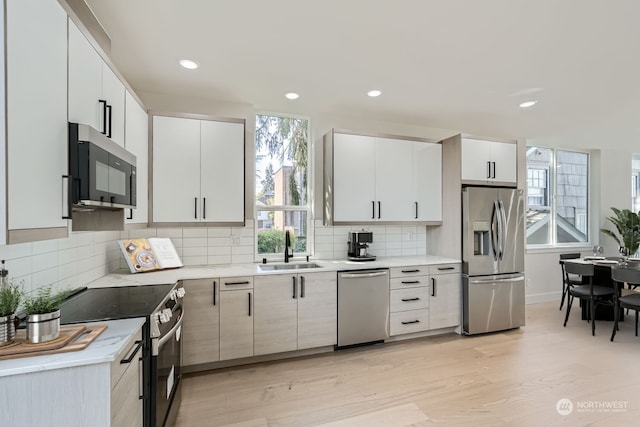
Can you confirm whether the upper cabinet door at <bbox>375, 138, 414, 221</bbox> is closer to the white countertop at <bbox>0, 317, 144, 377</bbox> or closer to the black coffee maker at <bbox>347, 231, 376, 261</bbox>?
the black coffee maker at <bbox>347, 231, 376, 261</bbox>

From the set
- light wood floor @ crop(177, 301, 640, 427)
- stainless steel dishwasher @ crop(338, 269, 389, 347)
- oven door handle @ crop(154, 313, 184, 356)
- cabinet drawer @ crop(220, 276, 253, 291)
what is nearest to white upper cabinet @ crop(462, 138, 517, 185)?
stainless steel dishwasher @ crop(338, 269, 389, 347)

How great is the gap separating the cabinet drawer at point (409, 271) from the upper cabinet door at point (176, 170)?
7.09 ft

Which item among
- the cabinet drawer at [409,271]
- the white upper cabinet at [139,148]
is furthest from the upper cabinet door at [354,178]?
the white upper cabinet at [139,148]

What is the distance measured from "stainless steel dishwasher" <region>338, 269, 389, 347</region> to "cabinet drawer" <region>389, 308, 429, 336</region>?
98mm

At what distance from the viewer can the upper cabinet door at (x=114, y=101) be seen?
75.7 inches

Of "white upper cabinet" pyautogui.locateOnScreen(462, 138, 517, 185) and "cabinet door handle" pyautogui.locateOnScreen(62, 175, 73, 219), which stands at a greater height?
"white upper cabinet" pyautogui.locateOnScreen(462, 138, 517, 185)

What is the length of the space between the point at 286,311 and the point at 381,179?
1888 millimetres

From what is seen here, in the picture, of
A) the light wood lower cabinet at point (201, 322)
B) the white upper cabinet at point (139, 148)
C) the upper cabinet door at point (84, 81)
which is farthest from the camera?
the light wood lower cabinet at point (201, 322)

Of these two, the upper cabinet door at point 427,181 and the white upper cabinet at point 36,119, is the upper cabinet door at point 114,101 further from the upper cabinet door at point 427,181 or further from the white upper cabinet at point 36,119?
the upper cabinet door at point 427,181

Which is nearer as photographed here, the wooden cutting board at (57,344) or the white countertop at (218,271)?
the wooden cutting board at (57,344)

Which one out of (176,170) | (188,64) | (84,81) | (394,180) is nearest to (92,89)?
(84,81)

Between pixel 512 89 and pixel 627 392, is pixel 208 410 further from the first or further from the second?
pixel 512 89

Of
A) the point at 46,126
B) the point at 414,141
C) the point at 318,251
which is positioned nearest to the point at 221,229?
the point at 318,251

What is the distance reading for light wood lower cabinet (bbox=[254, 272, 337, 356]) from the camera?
299 centimetres
